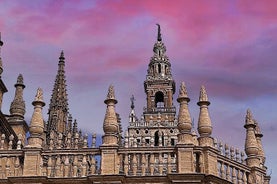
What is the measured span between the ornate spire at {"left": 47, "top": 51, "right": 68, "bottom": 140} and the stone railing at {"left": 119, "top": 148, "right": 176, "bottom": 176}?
29774 millimetres

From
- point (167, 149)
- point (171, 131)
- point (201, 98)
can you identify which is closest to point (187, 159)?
point (167, 149)

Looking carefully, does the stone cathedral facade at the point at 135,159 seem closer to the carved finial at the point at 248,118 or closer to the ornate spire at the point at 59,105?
the carved finial at the point at 248,118

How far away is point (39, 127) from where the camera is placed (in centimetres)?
2055

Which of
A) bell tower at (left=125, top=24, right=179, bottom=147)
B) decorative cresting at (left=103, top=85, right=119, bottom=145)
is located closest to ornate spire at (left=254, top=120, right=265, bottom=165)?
decorative cresting at (left=103, top=85, right=119, bottom=145)

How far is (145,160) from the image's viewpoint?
20.2 metres

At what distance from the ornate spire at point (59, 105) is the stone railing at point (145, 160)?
2977 centimetres

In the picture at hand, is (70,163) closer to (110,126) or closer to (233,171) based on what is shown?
(110,126)

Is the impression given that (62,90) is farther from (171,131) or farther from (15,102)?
(15,102)

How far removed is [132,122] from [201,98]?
144 ft

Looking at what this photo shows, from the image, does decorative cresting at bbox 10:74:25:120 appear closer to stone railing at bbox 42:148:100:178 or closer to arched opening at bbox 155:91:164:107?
stone railing at bbox 42:148:100:178

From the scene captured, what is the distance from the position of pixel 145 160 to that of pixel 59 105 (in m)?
34.3

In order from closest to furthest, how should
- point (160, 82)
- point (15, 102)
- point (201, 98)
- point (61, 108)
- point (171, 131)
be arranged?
point (201, 98) → point (15, 102) → point (61, 108) → point (171, 131) → point (160, 82)

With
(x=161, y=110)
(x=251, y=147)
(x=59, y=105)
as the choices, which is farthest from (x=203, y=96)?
(x=161, y=110)

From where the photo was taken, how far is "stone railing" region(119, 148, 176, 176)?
65.4 feet
